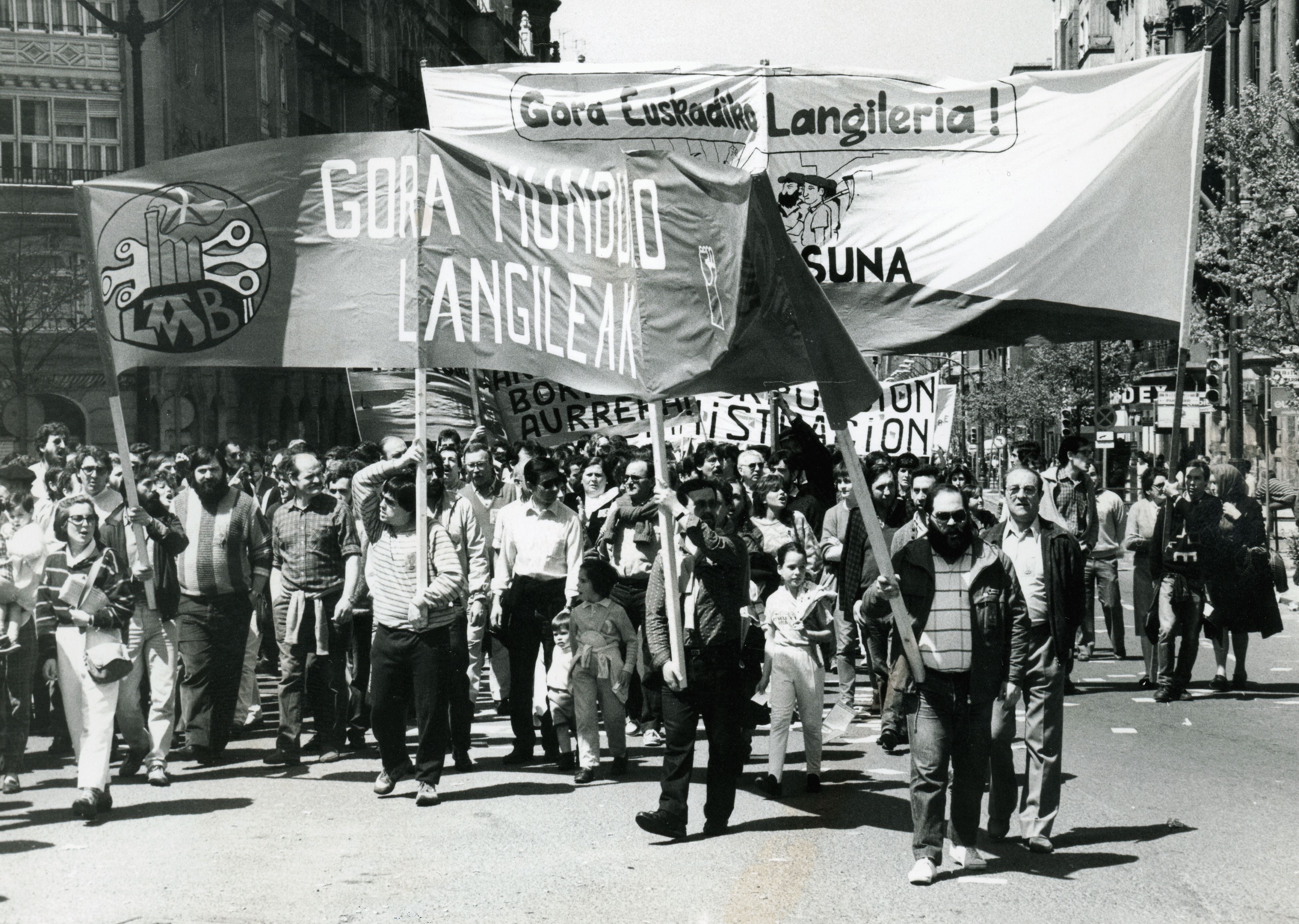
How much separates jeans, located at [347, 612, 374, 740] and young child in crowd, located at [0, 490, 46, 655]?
211cm

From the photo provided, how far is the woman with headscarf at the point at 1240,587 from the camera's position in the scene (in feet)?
44.6

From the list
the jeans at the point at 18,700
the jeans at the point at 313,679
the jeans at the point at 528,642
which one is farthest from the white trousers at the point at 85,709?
the jeans at the point at 528,642

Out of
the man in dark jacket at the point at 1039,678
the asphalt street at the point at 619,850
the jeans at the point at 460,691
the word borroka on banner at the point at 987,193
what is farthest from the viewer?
the jeans at the point at 460,691

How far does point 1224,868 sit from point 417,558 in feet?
14.1

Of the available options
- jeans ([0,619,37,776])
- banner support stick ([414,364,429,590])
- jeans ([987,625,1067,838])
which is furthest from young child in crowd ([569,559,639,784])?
jeans ([0,619,37,776])

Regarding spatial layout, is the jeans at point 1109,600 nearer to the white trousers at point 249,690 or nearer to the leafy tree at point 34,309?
the white trousers at point 249,690

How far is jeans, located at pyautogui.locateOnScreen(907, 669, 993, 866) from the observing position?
748cm

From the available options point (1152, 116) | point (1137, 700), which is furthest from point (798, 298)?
point (1137, 700)

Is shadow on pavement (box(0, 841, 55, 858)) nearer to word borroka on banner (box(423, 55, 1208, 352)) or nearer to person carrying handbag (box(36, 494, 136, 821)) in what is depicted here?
person carrying handbag (box(36, 494, 136, 821))

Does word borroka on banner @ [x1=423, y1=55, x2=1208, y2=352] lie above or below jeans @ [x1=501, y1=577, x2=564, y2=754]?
above

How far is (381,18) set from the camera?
62781 mm

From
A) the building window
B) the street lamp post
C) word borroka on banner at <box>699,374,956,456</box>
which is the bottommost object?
word borroka on banner at <box>699,374,956,456</box>

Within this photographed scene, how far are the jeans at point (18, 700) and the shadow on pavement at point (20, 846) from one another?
1.58 metres

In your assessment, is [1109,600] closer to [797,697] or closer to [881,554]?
[797,697]
